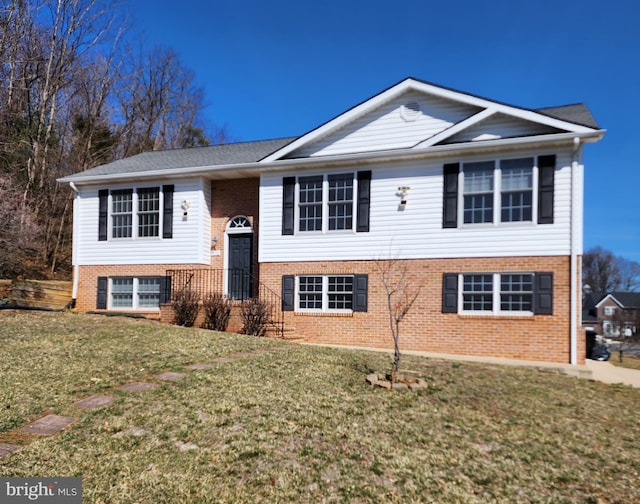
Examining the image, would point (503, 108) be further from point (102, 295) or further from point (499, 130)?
point (102, 295)

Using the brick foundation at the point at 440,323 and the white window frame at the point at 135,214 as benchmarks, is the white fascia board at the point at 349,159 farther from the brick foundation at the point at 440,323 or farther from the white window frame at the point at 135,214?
the brick foundation at the point at 440,323

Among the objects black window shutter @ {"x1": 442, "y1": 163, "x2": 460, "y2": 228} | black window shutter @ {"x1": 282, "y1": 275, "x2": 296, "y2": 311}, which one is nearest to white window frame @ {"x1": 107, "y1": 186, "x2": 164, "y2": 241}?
black window shutter @ {"x1": 282, "y1": 275, "x2": 296, "y2": 311}

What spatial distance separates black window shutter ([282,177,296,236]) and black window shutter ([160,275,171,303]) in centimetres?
398

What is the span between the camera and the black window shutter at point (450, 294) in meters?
11.7

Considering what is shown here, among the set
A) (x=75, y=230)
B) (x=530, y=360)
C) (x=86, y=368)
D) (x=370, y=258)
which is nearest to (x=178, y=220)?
(x=75, y=230)

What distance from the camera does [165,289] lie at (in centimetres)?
1453

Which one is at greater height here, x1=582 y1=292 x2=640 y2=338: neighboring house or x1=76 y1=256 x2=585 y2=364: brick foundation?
x1=76 y1=256 x2=585 y2=364: brick foundation

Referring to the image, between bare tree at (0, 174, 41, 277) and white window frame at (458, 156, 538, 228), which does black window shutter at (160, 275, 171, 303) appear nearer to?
bare tree at (0, 174, 41, 277)

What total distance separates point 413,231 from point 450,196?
124 centimetres

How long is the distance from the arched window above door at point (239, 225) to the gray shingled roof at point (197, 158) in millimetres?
1719

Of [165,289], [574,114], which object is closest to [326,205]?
[165,289]

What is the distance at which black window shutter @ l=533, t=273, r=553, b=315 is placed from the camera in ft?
35.8

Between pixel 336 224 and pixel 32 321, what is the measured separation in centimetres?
756

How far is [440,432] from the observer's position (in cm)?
508
